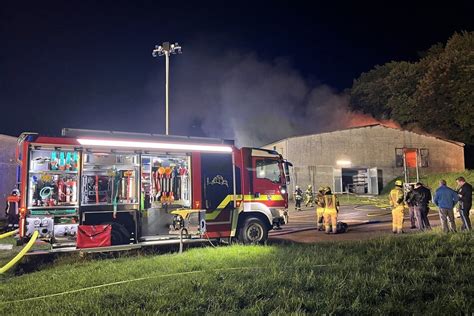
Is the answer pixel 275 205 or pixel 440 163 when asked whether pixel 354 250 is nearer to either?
pixel 275 205

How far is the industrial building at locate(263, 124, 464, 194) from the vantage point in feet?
97.8

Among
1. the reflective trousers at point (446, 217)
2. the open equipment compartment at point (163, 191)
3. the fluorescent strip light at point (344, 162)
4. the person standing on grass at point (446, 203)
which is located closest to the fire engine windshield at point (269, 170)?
the open equipment compartment at point (163, 191)

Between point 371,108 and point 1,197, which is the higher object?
point 371,108

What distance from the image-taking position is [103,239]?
8688mm

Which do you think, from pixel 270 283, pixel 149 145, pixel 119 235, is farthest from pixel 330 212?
pixel 270 283

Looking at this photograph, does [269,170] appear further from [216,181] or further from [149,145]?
[149,145]

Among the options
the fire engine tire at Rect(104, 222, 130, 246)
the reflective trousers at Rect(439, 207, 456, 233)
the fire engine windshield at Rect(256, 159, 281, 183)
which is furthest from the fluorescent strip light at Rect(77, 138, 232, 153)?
the reflective trousers at Rect(439, 207, 456, 233)

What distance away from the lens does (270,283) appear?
5551 millimetres

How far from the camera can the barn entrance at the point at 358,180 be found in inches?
1207

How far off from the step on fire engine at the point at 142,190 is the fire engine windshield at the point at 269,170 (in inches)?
1.1

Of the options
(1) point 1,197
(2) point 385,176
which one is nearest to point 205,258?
(1) point 1,197

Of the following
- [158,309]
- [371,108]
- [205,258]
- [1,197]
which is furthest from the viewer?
[371,108]

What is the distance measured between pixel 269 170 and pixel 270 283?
5.65 meters

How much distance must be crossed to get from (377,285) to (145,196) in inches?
233
